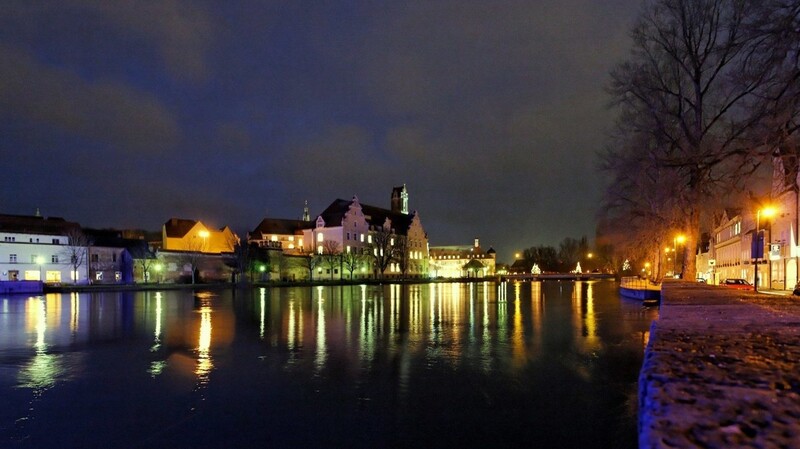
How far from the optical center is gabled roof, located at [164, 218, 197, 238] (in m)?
109

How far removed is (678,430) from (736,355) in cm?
238

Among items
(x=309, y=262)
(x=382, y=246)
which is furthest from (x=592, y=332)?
(x=382, y=246)

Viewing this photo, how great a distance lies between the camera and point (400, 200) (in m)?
156

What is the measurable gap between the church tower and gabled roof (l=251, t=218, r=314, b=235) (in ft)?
103

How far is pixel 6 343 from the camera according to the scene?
2048 cm

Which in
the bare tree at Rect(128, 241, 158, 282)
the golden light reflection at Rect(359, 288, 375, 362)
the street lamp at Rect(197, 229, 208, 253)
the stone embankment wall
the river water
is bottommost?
the golden light reflection at Rect(359, 288, 375, 362)

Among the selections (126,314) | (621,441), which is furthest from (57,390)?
(126,314)

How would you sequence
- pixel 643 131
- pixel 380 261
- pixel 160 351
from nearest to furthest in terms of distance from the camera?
1. pixel 160 351
2. pixel 643 131
3. pixel 380 261

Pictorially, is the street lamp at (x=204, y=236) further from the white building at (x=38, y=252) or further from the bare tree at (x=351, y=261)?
the white building at (x=38, y=252)

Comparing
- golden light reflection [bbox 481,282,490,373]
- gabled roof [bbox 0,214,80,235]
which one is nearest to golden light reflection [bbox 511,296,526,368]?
golden light reflection [bbox 481,282,490,373]

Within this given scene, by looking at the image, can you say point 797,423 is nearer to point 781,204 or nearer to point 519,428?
point 519,428

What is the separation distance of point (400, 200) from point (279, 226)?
3830cm

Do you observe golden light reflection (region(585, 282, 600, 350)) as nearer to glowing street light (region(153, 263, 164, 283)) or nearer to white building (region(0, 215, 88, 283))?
glowing street light (region(153, 263, 164, 283))

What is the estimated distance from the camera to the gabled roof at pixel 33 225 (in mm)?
77375
